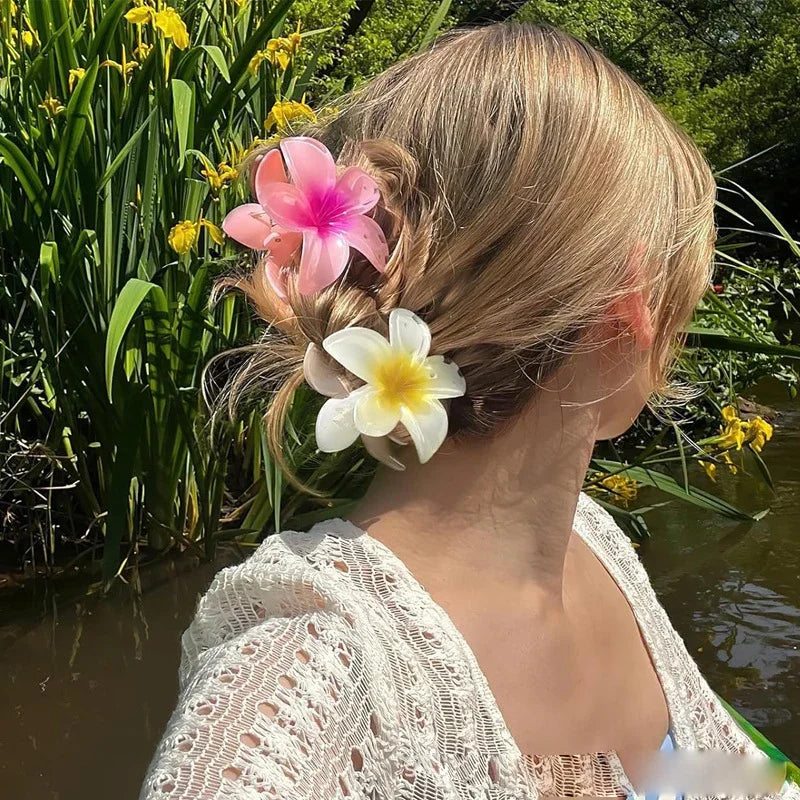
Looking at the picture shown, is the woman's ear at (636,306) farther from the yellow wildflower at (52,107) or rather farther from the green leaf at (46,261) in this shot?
the yellow wildflower at (52,107)

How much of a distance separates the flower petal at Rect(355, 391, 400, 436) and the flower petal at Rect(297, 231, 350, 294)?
0.11 m

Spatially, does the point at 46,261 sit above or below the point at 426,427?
below

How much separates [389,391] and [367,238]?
0.14 m

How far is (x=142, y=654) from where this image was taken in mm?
1823

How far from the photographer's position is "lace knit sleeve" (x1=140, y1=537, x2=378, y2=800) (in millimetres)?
612

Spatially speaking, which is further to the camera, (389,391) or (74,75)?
(74,75)

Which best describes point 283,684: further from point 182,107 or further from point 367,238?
point 182,107

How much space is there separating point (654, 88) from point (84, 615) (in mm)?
11178

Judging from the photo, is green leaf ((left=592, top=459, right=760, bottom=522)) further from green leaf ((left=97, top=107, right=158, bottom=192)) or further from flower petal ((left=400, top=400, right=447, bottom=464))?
flower petal ((left=400, top=400, right=447, bottom=464))

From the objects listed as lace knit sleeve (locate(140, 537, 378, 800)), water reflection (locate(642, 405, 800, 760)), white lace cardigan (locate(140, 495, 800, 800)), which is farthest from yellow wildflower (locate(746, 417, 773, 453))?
lace knit sleeve (locate(140, 537, 378, 800))

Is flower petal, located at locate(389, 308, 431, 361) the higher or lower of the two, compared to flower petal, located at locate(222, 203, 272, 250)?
higher

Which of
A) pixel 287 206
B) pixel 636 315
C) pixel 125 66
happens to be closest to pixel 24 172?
pixel 125 66

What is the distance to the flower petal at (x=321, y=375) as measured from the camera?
31.8 inches

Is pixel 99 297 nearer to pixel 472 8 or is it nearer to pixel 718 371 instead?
pixel 718 371
